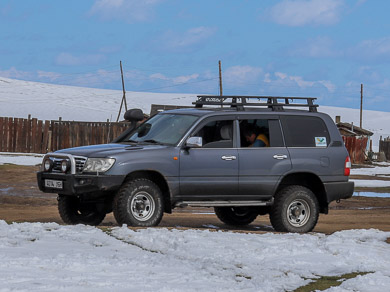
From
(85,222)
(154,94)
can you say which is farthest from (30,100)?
(85,222)

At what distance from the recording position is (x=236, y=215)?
15094 millimetres

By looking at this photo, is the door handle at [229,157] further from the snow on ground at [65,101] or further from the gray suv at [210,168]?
the snow on ground at [65,101]

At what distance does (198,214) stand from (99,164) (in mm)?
5608

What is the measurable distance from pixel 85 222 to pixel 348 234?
14.3 ft

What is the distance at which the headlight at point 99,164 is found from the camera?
1220 centimetres

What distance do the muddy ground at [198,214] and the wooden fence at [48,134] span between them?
2165cm

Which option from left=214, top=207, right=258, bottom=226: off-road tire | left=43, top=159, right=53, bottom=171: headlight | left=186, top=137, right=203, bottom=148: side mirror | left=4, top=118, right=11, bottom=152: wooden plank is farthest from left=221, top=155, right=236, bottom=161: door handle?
left=4, top=118, right=11, bottom=152: wooden plank

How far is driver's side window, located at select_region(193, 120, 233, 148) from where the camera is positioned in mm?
13023

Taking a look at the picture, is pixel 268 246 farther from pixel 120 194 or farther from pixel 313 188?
pixel 313 188

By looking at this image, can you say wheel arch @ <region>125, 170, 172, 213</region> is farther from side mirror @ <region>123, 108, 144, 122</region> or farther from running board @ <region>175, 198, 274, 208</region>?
side mirror @ <region>123, 108, 144, 122</region>

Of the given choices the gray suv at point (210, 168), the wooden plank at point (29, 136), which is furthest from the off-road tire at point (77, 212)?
the wooden plank at point (29, 136)

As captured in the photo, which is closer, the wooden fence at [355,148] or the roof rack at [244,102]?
the roof rack at [244,102]

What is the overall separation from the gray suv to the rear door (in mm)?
16

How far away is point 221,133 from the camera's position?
13219 millimetres
